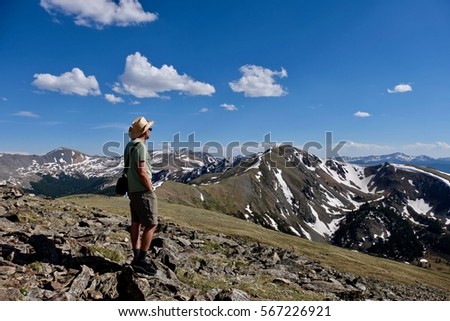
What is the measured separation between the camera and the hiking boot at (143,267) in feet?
41.4

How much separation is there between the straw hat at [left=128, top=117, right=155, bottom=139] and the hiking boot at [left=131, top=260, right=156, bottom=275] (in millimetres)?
4505

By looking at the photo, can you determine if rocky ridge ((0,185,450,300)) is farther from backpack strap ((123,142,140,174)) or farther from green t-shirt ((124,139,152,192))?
backpack strap ((123,142,140,174))

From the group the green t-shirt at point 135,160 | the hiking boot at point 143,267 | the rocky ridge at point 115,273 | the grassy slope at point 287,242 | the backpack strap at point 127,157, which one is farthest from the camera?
the grassy slope at point 287,242

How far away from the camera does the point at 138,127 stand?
1274 centimetres

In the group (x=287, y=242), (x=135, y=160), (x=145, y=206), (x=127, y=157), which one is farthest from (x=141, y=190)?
(x=287, y=242)

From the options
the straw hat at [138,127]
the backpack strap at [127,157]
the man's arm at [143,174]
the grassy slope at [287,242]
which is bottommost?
the grassy slope at [287,242]

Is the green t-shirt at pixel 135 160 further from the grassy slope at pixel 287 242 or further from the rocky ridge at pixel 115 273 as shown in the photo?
the grassy slope at pixel 287 242

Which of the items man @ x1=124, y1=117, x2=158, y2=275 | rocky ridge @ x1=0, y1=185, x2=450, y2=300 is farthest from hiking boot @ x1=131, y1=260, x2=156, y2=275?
rocky ridge @ x1=0, y1=185, x2=450, y2=300

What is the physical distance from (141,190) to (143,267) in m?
2.80

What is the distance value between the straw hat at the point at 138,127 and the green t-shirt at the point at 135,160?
0.33 meters

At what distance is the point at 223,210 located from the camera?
623 ft

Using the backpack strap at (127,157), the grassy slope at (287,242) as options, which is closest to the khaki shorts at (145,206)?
the backpack strap at (127,157)
